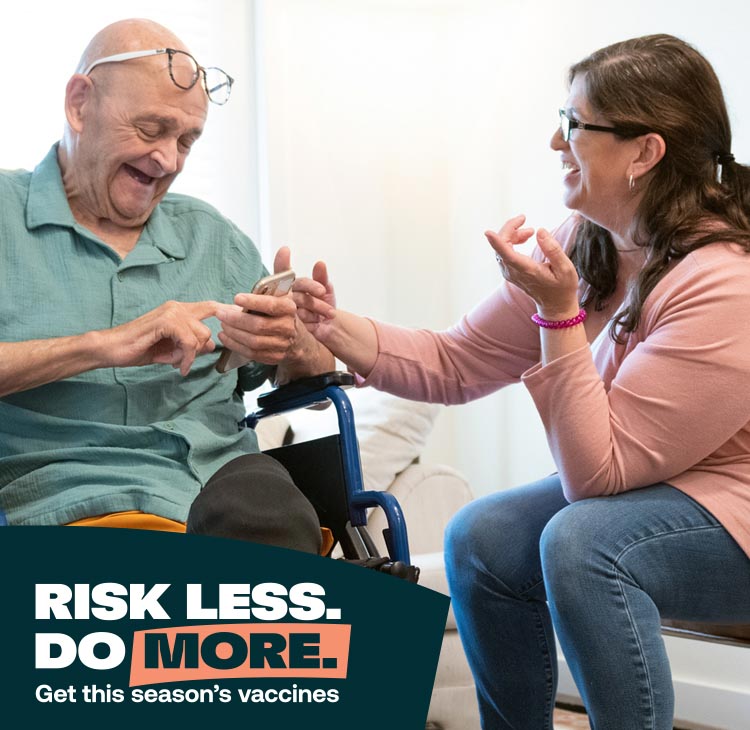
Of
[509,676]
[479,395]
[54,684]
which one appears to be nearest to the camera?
[54,684]

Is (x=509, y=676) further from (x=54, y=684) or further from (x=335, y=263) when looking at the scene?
(x=335, y=263)

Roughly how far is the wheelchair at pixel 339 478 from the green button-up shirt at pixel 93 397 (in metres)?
0.10

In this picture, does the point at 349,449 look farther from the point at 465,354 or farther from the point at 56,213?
the point at 56,213

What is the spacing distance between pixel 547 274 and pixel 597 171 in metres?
0.26

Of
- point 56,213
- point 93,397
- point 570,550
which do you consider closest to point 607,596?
point 570,550

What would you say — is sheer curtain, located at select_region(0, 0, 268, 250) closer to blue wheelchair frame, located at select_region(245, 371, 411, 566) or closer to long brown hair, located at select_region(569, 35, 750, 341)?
blue wheelchair frame, located at select_region(245, 371, 411, 566)

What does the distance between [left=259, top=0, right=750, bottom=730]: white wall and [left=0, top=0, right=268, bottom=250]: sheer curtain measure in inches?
3.3

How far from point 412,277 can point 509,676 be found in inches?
74.6

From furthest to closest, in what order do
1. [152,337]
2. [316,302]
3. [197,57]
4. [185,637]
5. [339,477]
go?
1. [197,57]
2. [316,302]
3. [339,477]
4. [152,337]
5. [185,637]

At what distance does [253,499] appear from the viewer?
128 cm

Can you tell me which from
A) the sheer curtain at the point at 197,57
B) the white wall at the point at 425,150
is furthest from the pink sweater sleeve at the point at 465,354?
the sheer curtain at the point at 197,57

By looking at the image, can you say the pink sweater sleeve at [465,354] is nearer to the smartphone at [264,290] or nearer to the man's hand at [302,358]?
the man's hand at [302,358]

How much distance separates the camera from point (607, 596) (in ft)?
4.36

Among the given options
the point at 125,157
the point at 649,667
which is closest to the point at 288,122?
the point at 125,157
